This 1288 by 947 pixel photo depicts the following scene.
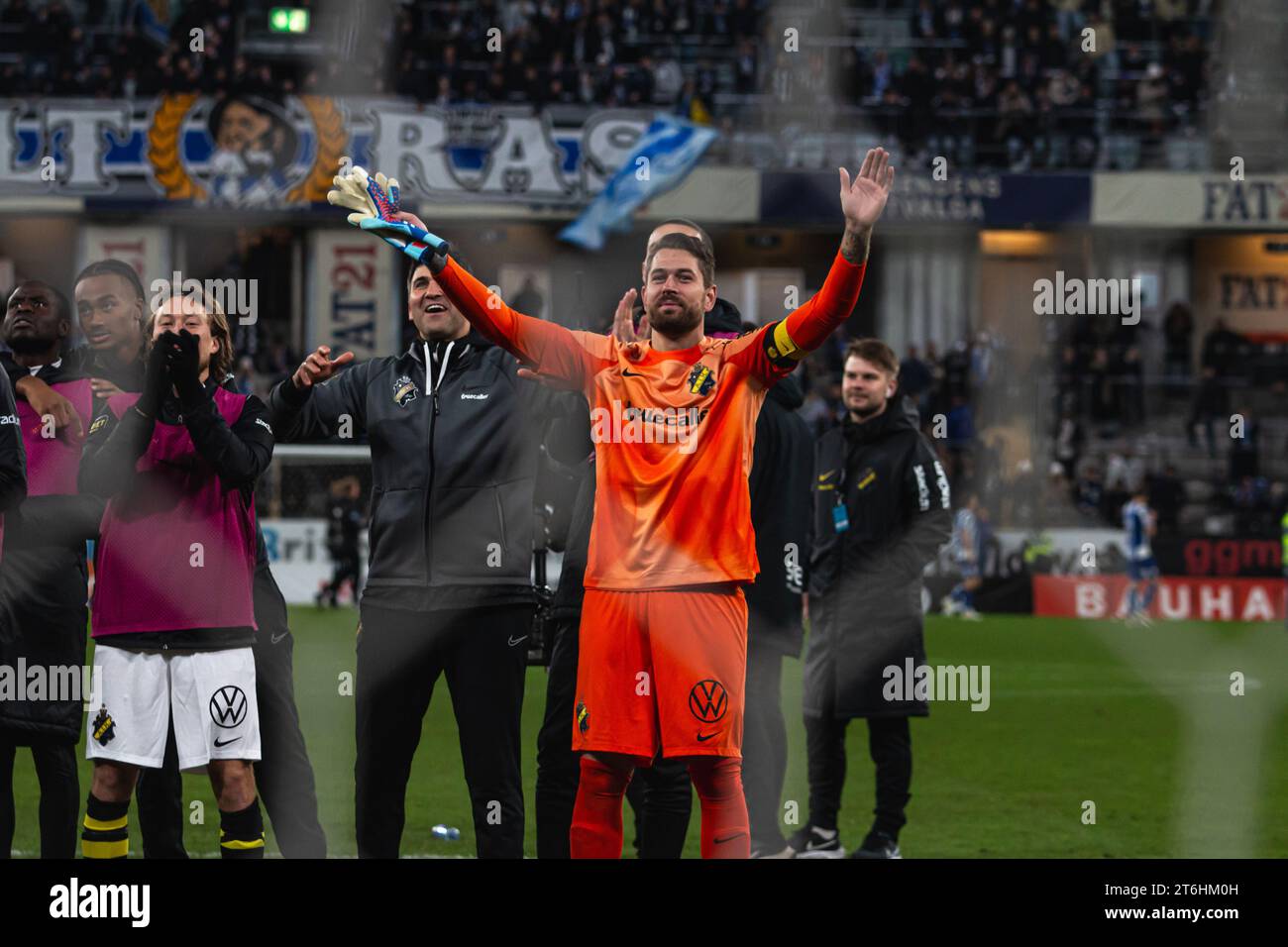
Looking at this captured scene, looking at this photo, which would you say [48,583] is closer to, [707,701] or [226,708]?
[226,708]

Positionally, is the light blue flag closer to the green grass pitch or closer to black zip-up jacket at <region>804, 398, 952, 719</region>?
the green grass pitch

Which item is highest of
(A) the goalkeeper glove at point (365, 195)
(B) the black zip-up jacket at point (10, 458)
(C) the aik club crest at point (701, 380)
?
(A) the goalkeeper glove at point (365, 195)

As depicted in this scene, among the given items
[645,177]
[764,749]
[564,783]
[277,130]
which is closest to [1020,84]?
[645,177]

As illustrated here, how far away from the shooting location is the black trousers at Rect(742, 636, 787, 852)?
604 cm

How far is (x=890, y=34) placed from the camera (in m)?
23.6

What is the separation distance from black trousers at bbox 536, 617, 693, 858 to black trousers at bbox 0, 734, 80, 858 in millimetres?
1292

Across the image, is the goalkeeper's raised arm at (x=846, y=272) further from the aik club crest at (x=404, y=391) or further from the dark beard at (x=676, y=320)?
the aik club crest at (x=404, y=391)

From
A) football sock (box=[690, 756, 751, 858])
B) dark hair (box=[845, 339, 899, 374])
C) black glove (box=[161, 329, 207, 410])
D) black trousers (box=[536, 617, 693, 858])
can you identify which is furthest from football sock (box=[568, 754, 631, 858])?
dark hair (box=[845, 339, 899, 374])

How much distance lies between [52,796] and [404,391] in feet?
4.84

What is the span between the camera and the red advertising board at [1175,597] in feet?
65.9

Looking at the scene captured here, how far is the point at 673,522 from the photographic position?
14.6 ft

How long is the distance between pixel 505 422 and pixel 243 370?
671 inches

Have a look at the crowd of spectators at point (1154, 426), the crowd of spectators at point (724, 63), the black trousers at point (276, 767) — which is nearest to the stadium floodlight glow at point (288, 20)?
the crowd of spectators at point (724, 63)
